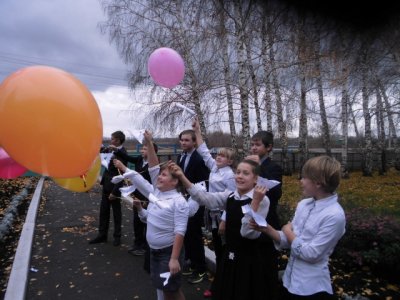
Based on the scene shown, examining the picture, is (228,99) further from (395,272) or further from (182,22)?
(395,272)

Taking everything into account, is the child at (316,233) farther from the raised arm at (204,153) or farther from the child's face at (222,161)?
the raised arm at (204,153)

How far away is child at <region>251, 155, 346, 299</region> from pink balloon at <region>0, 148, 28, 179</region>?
260cm

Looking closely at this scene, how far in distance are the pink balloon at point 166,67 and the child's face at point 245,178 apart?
2.00 m

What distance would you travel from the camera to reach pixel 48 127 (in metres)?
2.20

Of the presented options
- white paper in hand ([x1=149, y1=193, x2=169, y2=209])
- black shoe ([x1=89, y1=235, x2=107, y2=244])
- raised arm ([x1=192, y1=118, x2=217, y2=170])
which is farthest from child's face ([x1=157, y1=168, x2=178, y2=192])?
black shoe ([x1=89, y1=235, x2=107, y2=244])

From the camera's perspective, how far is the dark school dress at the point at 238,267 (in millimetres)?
2414

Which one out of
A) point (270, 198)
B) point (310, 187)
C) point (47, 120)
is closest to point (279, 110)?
point (270, 198)

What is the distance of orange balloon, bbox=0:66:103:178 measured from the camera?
2174 millimetres

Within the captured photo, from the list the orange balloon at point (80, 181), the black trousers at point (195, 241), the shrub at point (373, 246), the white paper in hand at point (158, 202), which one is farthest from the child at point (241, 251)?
the shrub at point (373, 246)

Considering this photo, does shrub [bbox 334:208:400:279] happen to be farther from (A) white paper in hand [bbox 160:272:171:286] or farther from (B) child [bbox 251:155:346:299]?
(A) white paper in hand [bbox 160:272:171:286]

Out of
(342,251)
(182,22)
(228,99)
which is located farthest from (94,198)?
(342,251)

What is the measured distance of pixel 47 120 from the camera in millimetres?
2193

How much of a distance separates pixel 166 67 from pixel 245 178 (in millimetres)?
2100

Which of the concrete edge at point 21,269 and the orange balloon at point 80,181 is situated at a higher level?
the orange balloon at point 80,181
